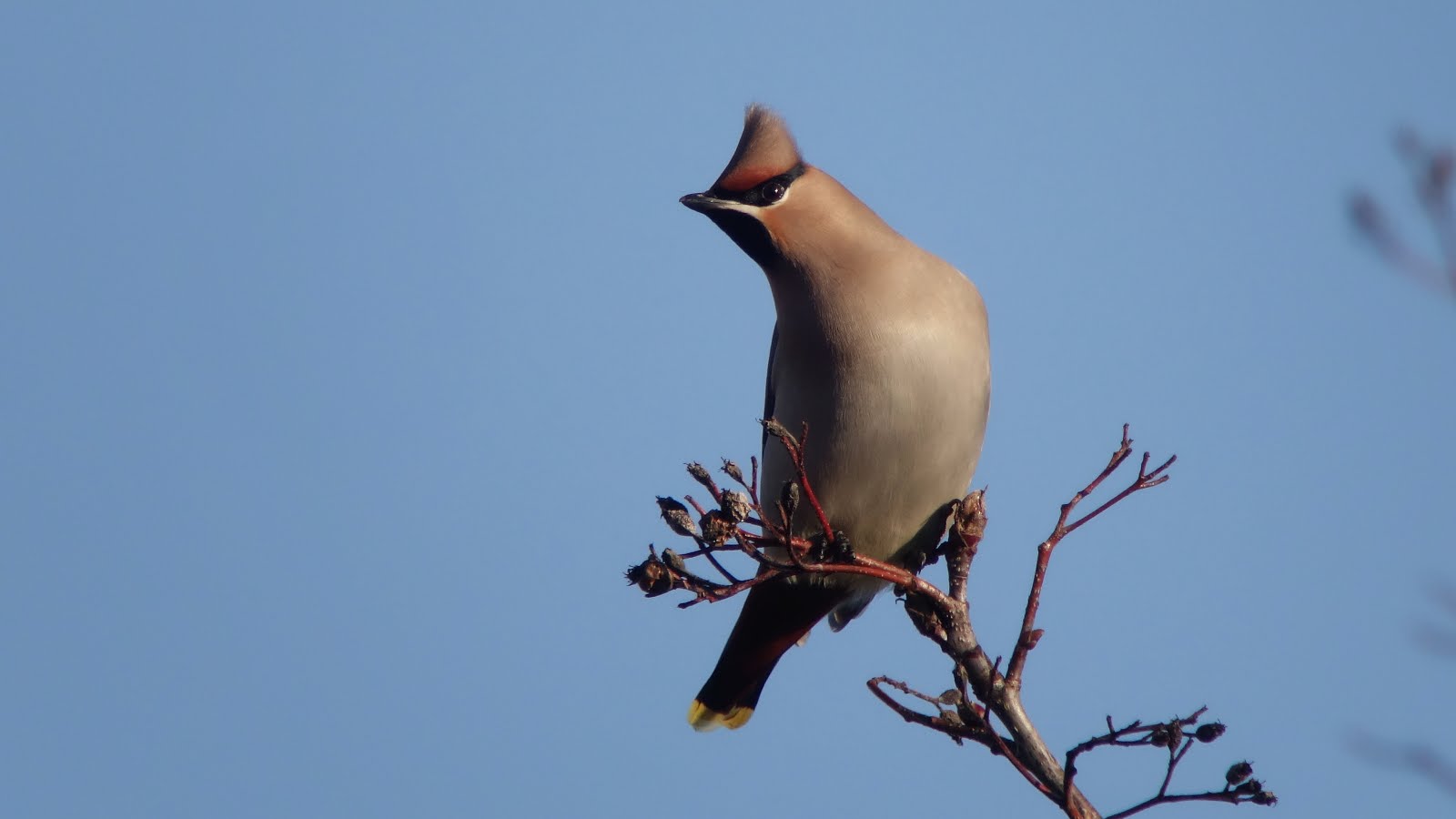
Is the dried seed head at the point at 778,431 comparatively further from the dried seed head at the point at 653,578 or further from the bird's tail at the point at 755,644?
the bird's tail at the point at 755,644

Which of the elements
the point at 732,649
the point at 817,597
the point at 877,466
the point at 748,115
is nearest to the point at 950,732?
the point at 877,466

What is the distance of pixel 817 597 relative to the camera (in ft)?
13.4

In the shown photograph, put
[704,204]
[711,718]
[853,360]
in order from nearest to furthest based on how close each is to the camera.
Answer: [853,360] → [704,204] → [711,718]

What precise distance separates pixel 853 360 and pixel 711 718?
1338mm

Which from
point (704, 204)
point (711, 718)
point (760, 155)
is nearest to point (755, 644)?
point (711, 718)

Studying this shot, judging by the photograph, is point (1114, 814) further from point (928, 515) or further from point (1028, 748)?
point (928, 515)

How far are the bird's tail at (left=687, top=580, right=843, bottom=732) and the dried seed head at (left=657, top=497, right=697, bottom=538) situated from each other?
117 centimetres

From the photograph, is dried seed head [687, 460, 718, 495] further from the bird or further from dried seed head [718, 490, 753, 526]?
the bird

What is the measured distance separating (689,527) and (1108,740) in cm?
84

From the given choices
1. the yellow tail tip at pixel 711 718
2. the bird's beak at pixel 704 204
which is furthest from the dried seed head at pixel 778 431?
the yellow tail tip at pixel 711 718

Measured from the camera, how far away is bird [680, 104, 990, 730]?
3.67 metres

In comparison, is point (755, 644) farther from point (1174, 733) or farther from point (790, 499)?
point (1174, 733)

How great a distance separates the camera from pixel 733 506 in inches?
111

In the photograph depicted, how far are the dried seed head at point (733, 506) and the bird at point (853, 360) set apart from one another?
875 mm
